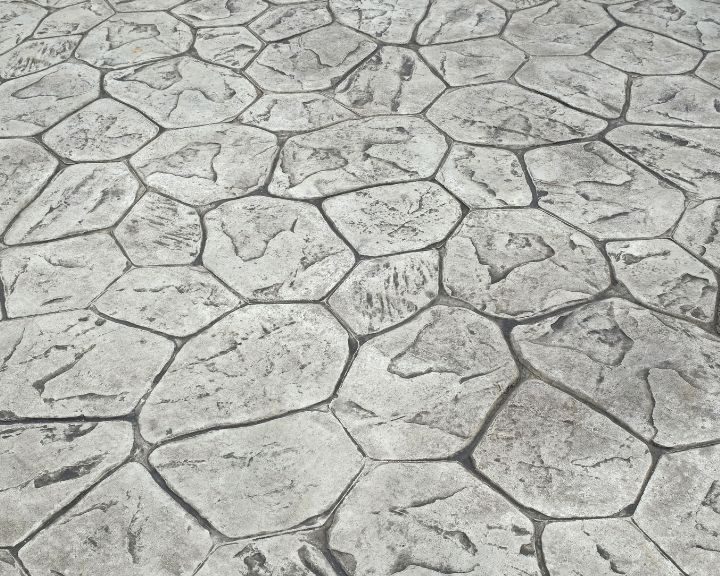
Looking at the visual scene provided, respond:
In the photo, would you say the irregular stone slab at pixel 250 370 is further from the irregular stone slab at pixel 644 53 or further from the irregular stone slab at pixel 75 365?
the irregular stone slab at pixel 644 53

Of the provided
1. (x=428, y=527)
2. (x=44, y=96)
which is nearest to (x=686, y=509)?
(x=428, y=527)

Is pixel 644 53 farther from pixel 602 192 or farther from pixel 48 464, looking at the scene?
pixel 48 464

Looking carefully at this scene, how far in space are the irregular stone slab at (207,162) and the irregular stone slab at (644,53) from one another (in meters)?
2.32

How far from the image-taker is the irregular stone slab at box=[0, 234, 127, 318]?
3.41 metres

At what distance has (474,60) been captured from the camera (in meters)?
4.99

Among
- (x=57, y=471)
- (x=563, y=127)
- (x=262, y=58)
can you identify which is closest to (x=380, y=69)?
(x=262, y=58)

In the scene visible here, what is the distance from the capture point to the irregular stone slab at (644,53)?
4.88m

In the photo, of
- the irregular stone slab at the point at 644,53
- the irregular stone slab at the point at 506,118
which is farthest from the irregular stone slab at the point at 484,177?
the irregular stone slab at the point at 644,53

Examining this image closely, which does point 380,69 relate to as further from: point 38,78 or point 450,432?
point 450,432

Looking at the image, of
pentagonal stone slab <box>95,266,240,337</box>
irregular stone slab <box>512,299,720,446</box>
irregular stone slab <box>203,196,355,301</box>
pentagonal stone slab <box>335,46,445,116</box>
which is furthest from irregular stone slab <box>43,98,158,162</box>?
irregular stone slab <box>512,299,720,446</box>

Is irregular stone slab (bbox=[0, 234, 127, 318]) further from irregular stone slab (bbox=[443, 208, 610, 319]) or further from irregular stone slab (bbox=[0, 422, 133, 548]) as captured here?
irregular stone slab (bbox=[443, 208, 610, 319])

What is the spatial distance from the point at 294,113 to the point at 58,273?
170cm

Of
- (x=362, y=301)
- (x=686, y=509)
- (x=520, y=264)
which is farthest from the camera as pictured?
(x=520, y=264)

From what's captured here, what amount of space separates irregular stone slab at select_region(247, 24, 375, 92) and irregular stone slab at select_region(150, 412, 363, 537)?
258cm
